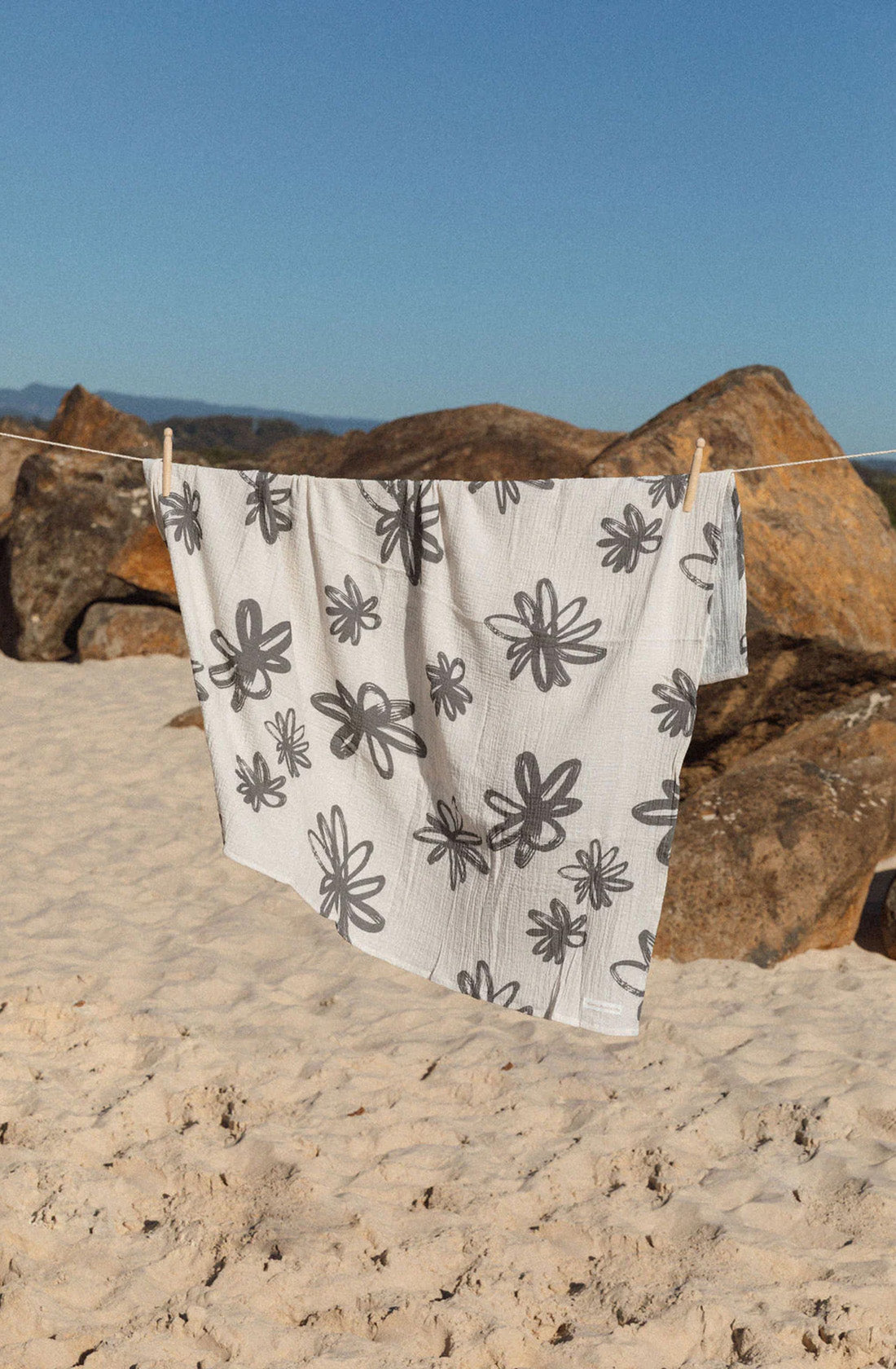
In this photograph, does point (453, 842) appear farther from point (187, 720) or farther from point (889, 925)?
point (187, 720)

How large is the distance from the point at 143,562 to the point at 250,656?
273 inches

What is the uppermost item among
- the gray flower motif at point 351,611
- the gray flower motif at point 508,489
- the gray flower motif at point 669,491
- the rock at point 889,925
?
the gray flower motif at point 669,491

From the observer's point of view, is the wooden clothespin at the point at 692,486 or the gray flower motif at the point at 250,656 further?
the gray flower motif at the point at 250,656

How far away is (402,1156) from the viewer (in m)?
3.08

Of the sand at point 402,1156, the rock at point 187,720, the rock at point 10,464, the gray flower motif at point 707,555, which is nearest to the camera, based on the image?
the sand at point 402,1156

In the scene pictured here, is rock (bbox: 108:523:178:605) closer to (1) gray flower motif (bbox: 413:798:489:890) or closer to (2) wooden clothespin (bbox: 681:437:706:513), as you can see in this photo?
(1) gray flower motif (bbox: 413:798:489:890)

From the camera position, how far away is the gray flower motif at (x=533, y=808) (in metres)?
2.57

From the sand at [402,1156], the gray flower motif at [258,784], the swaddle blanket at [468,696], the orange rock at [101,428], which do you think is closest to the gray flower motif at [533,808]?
the swaddle blanket at [468,696]

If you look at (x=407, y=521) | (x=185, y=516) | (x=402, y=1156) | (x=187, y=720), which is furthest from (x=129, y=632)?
(x=407, y=521)

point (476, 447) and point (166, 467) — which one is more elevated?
point (476, 447)

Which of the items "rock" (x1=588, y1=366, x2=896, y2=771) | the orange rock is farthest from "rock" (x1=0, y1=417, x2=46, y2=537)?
"rock" (x1=588, y1=366, x2=896, y2=771)

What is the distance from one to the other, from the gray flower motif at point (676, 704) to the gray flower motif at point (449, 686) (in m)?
0.47

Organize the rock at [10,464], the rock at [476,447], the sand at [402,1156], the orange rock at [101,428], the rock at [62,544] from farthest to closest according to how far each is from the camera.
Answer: the rock at [10,464] < the orange rock at [101,428] < the rock at [62,544] < the rock at [476,447] < the sand at [402,1156]

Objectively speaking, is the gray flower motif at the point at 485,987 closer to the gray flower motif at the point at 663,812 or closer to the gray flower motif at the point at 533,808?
the gray flower motif at the point at 533,808
